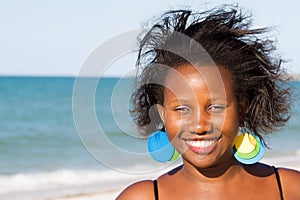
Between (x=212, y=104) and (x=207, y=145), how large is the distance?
0.49 feet

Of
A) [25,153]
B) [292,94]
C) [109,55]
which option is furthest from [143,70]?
[25,153]

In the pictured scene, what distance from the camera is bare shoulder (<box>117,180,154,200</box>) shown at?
281cm

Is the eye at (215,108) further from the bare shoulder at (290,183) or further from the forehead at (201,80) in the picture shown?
the bare shoulder at (290,183)

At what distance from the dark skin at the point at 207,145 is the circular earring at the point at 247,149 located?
29 millimetres

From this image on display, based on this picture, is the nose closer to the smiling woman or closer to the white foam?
the smiling woman

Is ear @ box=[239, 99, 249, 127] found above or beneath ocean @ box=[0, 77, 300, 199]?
beneath

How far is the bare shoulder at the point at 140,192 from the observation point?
2811 mm

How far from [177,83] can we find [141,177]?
790 cm

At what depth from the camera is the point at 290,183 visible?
2.88 meters

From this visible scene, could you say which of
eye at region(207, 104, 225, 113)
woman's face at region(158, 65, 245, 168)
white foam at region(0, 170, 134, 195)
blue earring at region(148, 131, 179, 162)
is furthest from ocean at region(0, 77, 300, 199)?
eye at region(207, 104, 225, 113)

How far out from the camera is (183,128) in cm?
263

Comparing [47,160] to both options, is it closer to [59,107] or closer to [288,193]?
[288,193]

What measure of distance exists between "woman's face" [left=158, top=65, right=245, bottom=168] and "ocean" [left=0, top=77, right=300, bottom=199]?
10.7 inches

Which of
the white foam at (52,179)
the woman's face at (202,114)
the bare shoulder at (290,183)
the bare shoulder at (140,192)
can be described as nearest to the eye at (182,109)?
the woman's face at (202,114)
